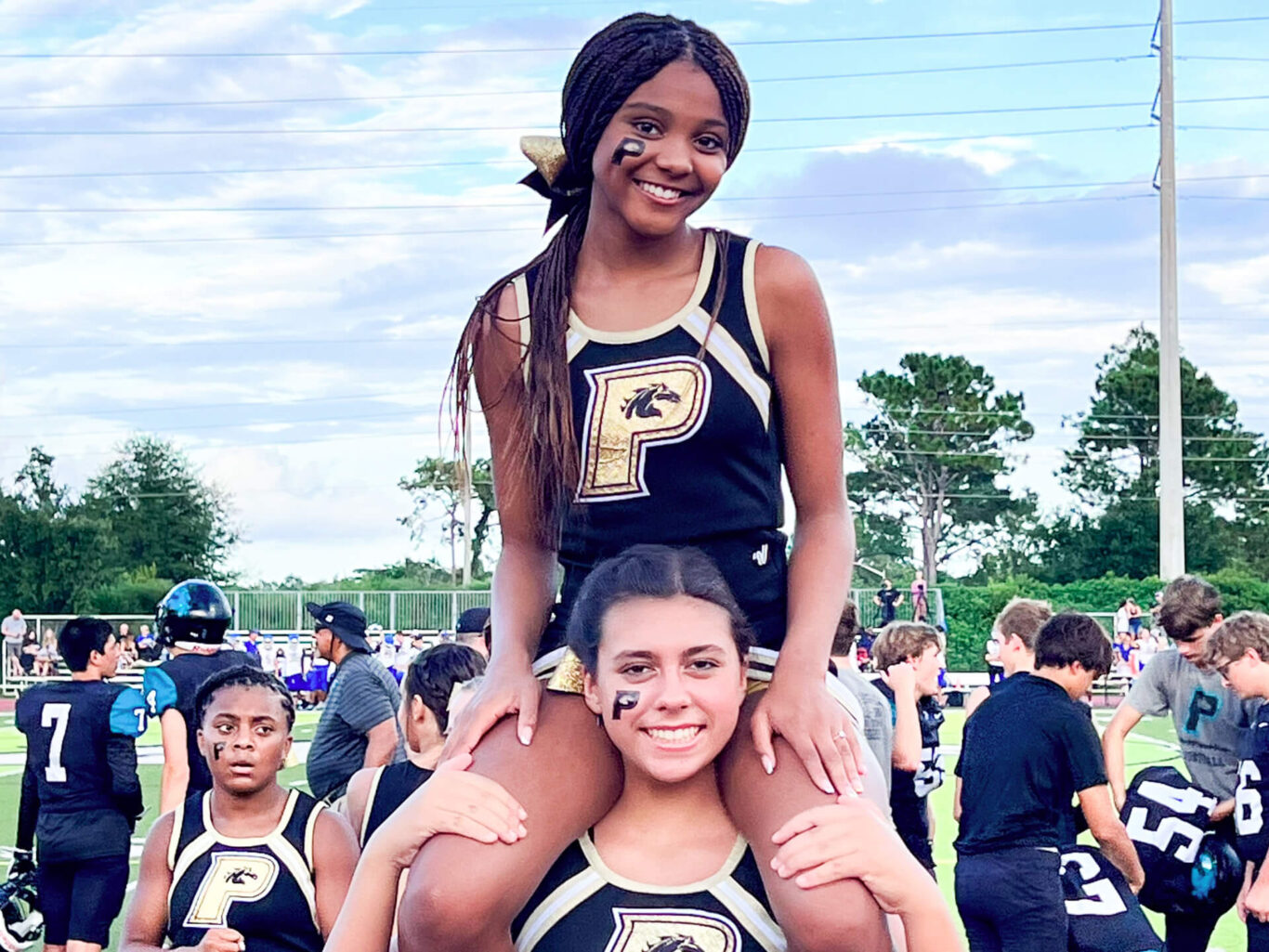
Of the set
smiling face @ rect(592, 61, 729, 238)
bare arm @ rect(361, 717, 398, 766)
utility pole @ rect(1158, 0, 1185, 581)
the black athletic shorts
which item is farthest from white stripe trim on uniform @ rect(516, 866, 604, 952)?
utility pole @ rect(1158, 0, 1185, 581)

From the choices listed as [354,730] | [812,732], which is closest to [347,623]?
[354,730]

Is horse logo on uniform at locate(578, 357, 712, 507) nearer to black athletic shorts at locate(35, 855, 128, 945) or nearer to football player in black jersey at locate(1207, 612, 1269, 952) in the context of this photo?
football player in black jersey at locate(1207, 612, 1269, 952)

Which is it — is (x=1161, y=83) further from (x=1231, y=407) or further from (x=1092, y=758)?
(x=1092, y=758)

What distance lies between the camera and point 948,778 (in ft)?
54.3

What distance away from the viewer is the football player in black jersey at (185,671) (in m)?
7.36

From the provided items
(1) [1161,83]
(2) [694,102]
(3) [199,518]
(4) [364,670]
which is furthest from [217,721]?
(3) [199,518]

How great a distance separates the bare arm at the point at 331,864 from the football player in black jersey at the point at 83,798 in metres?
3.43

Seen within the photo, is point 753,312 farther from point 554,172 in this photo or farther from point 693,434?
point 554,172

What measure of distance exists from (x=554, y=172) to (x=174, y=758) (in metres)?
5.04

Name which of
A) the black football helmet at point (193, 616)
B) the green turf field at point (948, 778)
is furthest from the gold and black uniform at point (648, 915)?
the green turf field at point (948, 778)

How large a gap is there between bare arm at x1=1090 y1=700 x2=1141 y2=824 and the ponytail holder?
5521mm

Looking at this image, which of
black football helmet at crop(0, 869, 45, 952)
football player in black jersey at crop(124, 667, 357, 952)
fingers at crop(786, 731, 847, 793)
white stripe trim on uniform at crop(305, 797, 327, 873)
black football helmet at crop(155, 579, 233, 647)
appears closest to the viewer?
fingers at crop(786, 731, 847, 793)

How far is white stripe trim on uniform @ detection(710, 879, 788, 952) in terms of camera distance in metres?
2.68

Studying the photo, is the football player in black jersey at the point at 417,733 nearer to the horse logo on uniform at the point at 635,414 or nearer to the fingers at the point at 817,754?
the horse logo on uniform at the point at 635,414
